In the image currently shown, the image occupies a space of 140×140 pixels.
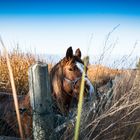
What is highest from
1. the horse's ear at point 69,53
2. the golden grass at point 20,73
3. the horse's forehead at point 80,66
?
the horse's ear at point 69,53

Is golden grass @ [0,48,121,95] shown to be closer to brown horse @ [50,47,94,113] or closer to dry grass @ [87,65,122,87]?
dry grass @ [87,65,122,87]

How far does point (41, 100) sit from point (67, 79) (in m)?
2.15

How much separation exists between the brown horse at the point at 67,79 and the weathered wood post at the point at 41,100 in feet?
5.76

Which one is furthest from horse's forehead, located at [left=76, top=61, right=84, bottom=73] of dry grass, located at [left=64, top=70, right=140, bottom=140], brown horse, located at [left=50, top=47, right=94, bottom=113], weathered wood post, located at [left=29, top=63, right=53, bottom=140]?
weathered wood post, located at [left=29, top=63, right=53, bottom=140]

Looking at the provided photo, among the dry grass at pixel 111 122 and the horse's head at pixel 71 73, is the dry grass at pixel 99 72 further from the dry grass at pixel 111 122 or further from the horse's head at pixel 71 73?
the dry grass at pixel 111 122

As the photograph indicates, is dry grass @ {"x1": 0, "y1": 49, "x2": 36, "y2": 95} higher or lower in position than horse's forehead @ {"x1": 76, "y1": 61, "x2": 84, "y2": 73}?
lower

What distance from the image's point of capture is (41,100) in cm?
246

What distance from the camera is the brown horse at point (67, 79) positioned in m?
4.39

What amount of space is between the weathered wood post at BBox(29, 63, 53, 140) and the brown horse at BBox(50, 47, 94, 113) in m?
1.76

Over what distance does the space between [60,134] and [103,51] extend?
170cm

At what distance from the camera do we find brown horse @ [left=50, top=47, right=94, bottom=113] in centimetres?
439

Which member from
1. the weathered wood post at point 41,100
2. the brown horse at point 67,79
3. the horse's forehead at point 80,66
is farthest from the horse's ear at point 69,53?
the weathered wood post at point 41,100

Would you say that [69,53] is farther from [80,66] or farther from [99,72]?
[99,72]

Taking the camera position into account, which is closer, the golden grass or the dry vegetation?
the dry vegetation
